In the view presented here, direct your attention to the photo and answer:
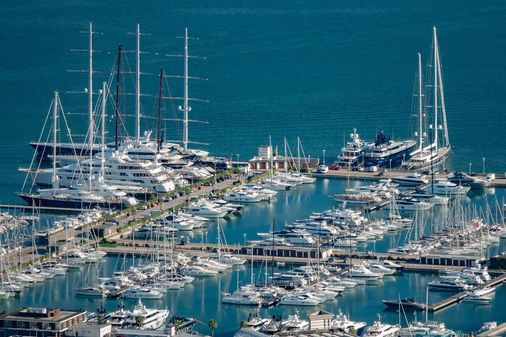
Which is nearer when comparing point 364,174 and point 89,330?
point 89,330

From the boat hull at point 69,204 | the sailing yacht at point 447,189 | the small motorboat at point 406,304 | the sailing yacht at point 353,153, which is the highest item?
the sailing yacht at point 353,153

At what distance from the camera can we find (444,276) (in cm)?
6019

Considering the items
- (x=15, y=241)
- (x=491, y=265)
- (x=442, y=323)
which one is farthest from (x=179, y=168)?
(x=442, y=323)

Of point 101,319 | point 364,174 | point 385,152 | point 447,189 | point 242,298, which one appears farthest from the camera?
point 385,152

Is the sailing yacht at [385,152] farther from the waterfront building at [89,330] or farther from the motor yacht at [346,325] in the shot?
the waterfront building at [89,330]

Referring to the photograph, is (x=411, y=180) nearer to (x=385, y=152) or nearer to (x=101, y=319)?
(x=385, y=152)

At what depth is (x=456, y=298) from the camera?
58.4m

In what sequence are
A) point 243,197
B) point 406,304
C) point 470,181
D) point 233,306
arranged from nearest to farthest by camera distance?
point 406,304
point 233,306
point 243,197
point 470,181

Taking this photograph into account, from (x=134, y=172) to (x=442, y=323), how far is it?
2047cm

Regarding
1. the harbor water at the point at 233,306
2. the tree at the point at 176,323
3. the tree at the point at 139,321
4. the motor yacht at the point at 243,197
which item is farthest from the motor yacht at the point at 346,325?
A: the motor yacht at the point at 243,197

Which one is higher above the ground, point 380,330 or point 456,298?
point 456,298

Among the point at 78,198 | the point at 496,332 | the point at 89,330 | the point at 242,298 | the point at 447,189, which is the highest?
the point at 447,189

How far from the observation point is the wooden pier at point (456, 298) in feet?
188

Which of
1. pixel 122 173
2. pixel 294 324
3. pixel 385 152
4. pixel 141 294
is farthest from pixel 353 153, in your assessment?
pixel 294 324
